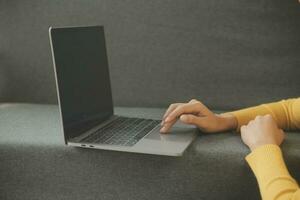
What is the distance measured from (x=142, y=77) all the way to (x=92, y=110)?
1.12ft

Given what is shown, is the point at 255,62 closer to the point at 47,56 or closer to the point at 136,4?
the point at 136,4

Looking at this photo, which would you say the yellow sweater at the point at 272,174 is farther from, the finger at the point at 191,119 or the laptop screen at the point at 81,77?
the laptop screen at the point at 81,77

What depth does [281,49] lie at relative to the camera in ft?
4.01

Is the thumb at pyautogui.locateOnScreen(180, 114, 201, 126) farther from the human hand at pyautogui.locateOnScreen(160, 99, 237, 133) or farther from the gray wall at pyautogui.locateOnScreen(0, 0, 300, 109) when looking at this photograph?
the gray wall at pyautogui.locateOnScreen(0, 0, 300, 109)

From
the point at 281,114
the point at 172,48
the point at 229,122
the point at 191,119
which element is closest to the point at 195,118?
the point at 191,119

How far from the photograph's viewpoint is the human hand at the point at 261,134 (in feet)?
2.68

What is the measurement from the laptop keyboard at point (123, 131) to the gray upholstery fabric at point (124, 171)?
0.03 meters

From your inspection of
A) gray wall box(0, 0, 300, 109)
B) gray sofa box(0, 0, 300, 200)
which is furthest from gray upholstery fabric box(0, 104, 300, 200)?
gray wall box(0, 0, 300, 109)

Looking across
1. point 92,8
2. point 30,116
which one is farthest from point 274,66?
point 30,116

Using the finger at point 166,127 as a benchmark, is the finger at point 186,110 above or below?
above

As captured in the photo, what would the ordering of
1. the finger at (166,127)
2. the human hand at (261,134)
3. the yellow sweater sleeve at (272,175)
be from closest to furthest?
the yellow sweater sleeve at (272,175), the human hand at (261,134), the finger at (166,127)

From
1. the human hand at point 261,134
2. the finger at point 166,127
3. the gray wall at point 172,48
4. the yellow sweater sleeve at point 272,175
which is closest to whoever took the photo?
the yellow sweater sleeve at point 272,175

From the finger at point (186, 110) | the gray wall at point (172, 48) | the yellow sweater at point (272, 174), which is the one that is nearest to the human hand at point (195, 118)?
the finger at point (186, 110)

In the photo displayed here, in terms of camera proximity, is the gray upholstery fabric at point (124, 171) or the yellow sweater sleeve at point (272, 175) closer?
the yellow sweater sleeve at point (272, 175)
